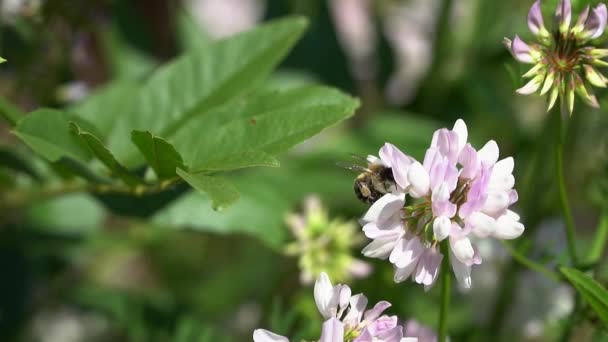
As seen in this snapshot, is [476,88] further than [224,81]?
Yes

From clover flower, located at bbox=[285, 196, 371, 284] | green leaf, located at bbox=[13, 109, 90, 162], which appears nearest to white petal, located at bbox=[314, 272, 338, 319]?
green leaf, located at bbox=[13, 109, 90, 162]

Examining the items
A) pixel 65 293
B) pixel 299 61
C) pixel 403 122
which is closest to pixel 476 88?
pixel 403 122

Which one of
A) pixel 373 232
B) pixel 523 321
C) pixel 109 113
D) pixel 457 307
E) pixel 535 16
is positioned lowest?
pixel 457 307

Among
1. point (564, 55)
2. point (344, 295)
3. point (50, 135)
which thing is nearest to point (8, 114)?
point (50, 135)

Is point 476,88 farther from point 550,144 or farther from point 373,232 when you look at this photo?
point 373,232

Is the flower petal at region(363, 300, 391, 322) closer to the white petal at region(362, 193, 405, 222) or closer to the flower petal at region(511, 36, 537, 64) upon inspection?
the white petal at region(362, 193, 405, 222)

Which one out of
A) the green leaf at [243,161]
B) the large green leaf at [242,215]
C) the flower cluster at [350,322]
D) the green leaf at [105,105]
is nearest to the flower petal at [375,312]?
the flower cluster at [350,322]
